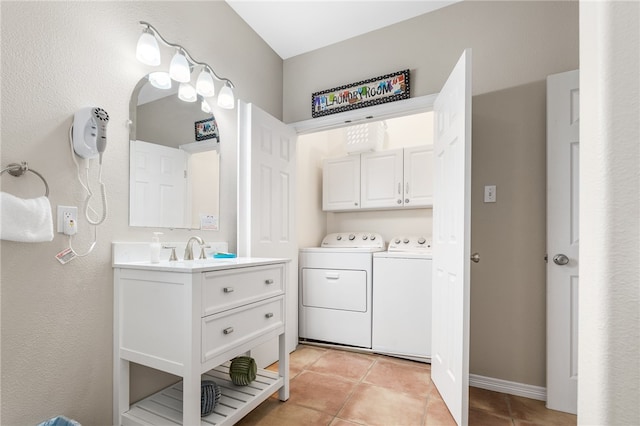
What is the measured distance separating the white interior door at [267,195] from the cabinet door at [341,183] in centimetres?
72

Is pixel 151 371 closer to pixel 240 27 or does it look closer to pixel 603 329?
pixel 603 329

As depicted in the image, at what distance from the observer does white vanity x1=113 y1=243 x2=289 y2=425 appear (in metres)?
1.21

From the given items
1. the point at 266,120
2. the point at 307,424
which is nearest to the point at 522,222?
the point at 307,424

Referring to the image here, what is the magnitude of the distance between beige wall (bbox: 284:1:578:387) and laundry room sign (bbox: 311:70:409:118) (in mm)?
259

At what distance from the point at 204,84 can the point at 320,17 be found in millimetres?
Answer: 1114

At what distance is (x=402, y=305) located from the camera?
245 cm

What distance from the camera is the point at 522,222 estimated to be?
1.93 metres

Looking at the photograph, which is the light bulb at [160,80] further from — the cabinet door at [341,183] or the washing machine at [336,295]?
the cabinet door at [341,183]

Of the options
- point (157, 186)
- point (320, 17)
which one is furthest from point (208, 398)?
point (320, 17)

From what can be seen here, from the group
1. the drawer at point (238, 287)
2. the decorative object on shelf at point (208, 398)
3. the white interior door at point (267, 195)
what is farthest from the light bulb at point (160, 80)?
the decorative object on shelf at point (208, 398)

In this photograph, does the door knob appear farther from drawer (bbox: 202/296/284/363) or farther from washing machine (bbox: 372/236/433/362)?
drawer (bbox: 202/296/284/363)

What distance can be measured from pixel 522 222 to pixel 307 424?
5.91 feet

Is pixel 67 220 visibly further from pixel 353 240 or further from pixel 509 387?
pixel 509 387

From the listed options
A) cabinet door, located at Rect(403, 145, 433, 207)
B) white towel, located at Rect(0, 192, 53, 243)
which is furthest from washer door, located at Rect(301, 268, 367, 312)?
white towel, located at Rect(0, 192, 53, 243)
